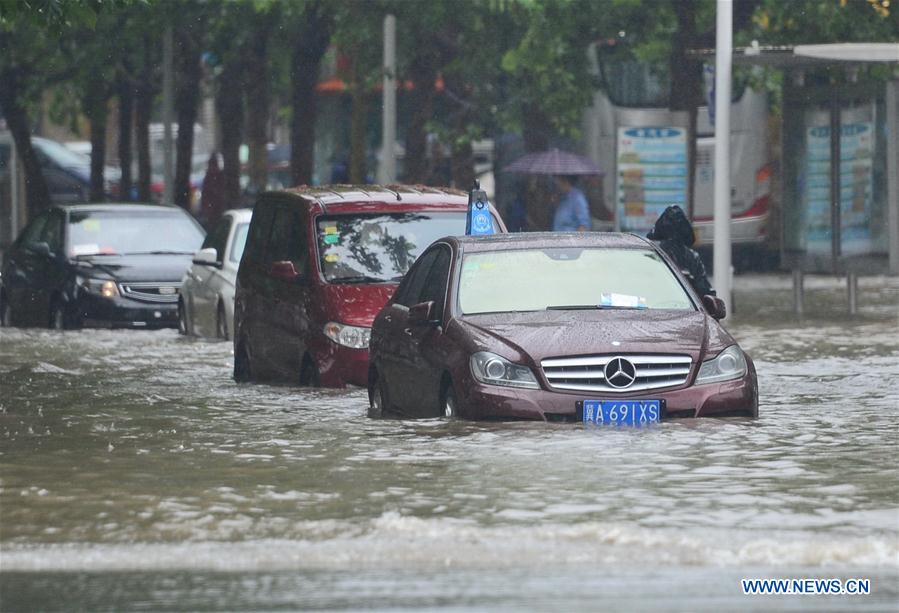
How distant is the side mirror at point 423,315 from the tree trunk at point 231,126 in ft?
75.9

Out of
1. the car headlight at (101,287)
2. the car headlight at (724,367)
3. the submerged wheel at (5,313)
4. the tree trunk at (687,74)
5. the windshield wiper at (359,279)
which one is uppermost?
the tree trunk at (687,74)

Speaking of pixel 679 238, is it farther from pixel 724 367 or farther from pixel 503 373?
pixel 503 373

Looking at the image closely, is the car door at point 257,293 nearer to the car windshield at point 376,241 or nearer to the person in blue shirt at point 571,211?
the car windshield at point 376,241

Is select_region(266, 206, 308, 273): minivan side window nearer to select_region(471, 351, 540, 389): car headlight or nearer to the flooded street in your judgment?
the flooded street

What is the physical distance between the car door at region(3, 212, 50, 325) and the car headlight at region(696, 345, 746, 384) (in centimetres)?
1328

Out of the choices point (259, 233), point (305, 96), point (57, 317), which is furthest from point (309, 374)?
point (305, 96)

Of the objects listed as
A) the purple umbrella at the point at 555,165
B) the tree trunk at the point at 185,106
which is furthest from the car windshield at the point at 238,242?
the tree trunk at the point at 185,106

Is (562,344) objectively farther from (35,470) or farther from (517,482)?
(35,470)

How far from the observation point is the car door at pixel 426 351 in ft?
42.0

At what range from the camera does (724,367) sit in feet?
40.9

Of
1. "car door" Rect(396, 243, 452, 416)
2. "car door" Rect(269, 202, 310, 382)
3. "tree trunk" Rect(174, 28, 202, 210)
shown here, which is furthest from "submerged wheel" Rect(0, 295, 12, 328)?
"car door" Rect(396, 243, 452, 416)

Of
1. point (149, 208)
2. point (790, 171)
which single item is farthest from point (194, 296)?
point (790, 171)

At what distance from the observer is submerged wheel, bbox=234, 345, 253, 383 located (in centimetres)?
1736

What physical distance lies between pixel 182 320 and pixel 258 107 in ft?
55.5
